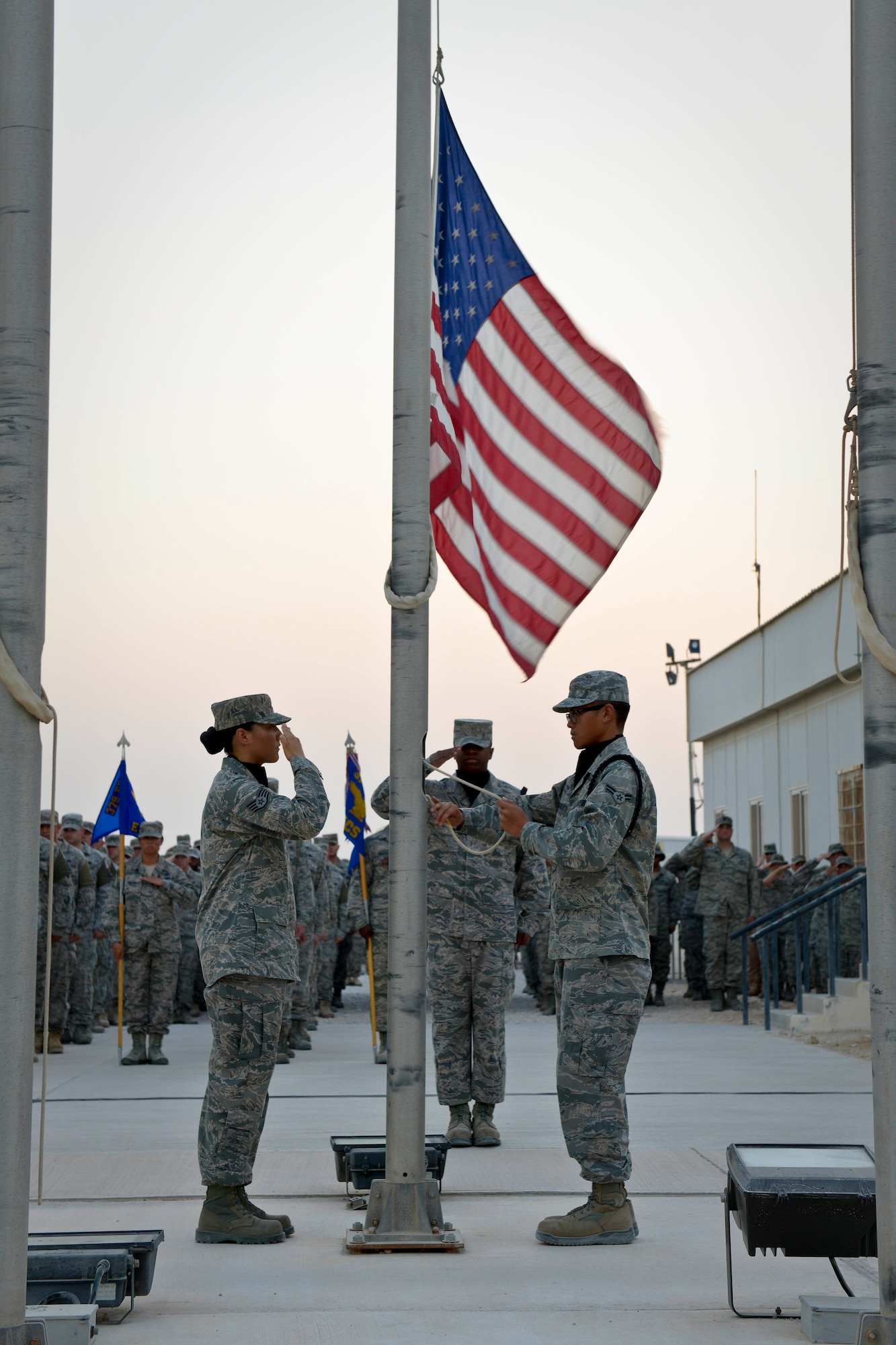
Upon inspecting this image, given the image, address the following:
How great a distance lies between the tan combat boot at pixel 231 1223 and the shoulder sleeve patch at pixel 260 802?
53.9 inches

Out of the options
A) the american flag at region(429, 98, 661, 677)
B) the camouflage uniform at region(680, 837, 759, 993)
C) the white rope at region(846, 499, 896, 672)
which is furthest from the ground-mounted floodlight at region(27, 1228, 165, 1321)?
the camouflage uniform at region(680, 837, 759, 993)

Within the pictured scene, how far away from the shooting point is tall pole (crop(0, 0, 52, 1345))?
367 centimetres

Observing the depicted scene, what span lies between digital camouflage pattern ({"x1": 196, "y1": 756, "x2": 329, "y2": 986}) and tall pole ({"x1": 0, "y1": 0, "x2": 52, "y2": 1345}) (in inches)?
78.3

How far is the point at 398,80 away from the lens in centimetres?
598

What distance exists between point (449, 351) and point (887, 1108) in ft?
14.8

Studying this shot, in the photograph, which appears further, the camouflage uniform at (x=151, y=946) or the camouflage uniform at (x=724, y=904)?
the camouflage uniform at (x=724, y=904)

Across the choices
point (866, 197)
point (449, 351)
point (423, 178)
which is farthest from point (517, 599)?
point (866, 197)

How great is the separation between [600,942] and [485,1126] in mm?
2874

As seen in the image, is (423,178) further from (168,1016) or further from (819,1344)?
(168,1016)

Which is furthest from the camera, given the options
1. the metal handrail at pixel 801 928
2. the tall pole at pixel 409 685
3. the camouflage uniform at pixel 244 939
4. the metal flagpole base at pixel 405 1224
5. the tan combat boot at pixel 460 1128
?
the metal handrail at pixel 801 928

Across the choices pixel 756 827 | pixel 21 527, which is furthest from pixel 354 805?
pixel 756 827

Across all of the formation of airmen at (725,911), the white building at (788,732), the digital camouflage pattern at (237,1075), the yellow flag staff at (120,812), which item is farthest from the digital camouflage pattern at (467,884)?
the white building at (788,732)

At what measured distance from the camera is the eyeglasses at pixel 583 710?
6.02 meters

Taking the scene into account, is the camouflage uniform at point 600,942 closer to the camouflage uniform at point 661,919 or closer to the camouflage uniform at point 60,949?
the camouflage uniform at point 60,949
